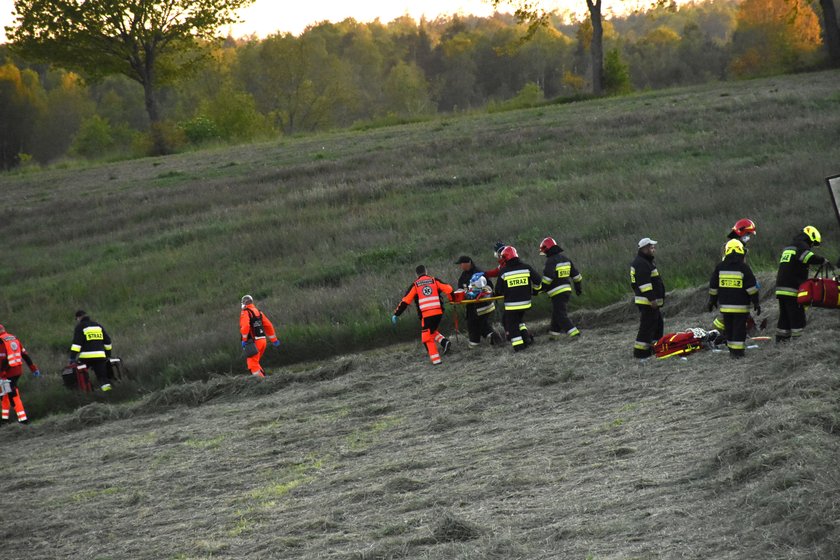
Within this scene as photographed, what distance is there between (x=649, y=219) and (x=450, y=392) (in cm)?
1166

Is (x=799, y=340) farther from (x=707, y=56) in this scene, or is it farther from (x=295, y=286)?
(x=707, y=56)

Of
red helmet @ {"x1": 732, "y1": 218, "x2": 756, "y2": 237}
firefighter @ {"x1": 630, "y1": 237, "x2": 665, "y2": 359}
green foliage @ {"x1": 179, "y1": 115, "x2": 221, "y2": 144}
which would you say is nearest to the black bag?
firefighter @ {"x1": 630, "y1": 237, "x2": 665, "y2": 359}

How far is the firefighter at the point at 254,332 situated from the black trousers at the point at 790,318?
942cm

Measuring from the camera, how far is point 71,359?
21141 millimetres

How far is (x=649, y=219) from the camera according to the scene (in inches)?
1021

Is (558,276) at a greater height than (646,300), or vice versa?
(558,276)

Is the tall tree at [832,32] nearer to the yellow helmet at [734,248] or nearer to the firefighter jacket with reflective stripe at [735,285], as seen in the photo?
the yellow helmet at [734,248]

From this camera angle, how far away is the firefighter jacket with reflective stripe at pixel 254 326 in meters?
20.0

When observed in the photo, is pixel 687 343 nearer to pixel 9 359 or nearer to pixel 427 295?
pixel 427 295

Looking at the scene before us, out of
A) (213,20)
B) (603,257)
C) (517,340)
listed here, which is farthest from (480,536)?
(213,20)

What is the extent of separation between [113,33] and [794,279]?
5362cm

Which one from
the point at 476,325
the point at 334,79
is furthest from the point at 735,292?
the point at 334,79

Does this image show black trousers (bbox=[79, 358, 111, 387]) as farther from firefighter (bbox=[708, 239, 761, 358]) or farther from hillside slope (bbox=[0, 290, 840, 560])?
Result: firefighter (bbox=[708, 239, 761, 358])

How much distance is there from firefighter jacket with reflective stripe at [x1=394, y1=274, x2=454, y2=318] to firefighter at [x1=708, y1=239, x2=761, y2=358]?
5085mm
